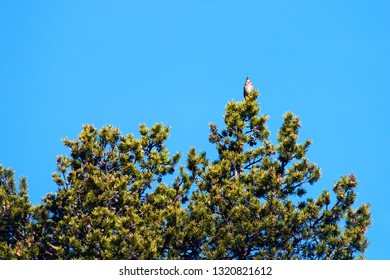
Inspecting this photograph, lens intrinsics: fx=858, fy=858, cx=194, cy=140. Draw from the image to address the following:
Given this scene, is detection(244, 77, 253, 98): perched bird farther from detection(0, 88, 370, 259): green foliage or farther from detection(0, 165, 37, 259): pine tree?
detection(0, 165, 37, 259): pine tree

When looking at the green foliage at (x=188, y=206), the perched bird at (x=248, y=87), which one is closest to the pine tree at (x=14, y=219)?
the green foliage at (x=188, y=206)

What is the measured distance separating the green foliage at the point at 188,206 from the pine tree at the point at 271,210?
0.09 ft

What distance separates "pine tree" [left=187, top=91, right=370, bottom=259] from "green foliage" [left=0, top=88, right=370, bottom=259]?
0.09 feet

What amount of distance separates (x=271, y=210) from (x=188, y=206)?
7.18ft

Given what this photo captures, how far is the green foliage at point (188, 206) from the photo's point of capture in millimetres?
21797

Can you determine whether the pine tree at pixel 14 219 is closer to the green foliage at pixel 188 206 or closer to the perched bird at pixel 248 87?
the green foliage at pixel 188 206

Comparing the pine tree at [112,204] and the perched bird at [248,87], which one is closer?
the pine tree at [112,204]

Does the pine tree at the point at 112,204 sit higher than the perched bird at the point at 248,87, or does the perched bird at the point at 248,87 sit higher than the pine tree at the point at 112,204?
the perched bird at the point at 248,87

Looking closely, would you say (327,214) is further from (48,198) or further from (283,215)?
(48,198)

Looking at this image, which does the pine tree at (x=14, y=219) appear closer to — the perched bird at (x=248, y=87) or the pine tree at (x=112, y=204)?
the pine tree at (x=112, y=204)

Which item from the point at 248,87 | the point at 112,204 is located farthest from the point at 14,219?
the point at 248,87

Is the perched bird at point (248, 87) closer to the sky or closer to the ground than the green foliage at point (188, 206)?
closer to the sky
